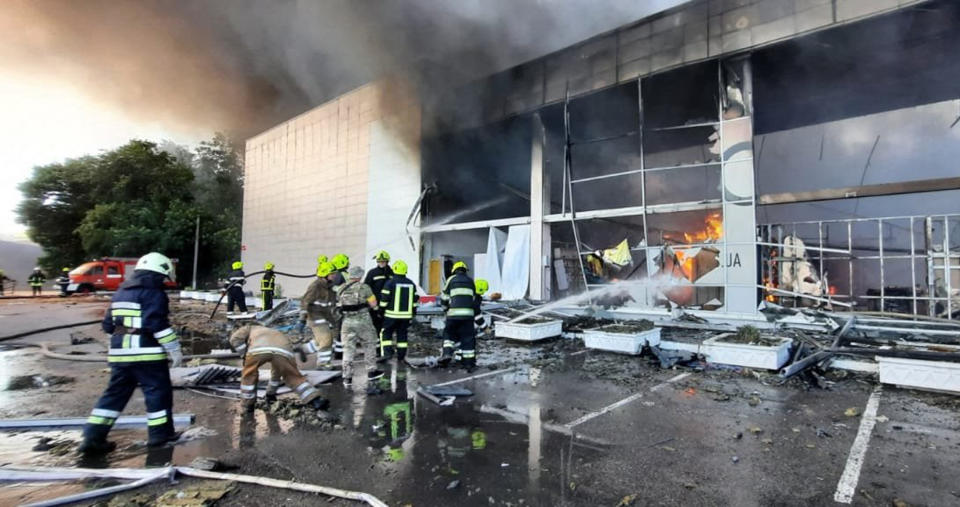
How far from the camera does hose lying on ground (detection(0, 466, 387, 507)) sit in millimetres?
2543

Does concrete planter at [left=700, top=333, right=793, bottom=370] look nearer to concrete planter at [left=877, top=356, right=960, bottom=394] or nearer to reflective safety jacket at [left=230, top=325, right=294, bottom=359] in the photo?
concrete planter at [left=877, top=356, right=960, bottom=394]

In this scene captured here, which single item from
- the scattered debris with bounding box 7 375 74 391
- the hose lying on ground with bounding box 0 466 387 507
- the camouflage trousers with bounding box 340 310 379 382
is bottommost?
the scattered debris with bounding box 7 375 74 391

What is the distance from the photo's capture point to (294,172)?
2020 cm

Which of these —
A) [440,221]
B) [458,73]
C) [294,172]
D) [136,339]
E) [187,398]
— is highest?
[458,73]

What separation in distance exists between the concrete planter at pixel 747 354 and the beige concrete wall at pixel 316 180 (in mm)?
11152

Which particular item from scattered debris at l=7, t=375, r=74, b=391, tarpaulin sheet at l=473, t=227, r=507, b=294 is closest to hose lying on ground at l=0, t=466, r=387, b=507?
scattered debris at l=7, t=375, r=74, b=391

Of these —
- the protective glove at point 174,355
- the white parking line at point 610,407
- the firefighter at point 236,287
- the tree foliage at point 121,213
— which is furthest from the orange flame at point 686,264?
the tree foliage at point 121,213

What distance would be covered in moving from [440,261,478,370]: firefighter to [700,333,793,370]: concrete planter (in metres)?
3.25

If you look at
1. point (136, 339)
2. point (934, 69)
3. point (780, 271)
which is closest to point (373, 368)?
point (136, 339)

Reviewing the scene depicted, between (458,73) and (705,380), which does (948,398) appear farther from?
(458,73)

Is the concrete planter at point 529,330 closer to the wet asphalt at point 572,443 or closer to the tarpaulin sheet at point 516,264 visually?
the wet asphalt at point 572,443

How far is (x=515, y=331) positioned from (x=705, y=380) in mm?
3509

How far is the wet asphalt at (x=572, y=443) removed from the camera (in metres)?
2.63

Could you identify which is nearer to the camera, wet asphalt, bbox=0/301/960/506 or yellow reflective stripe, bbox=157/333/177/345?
wet asphalt, bbox=0/301/960/506
